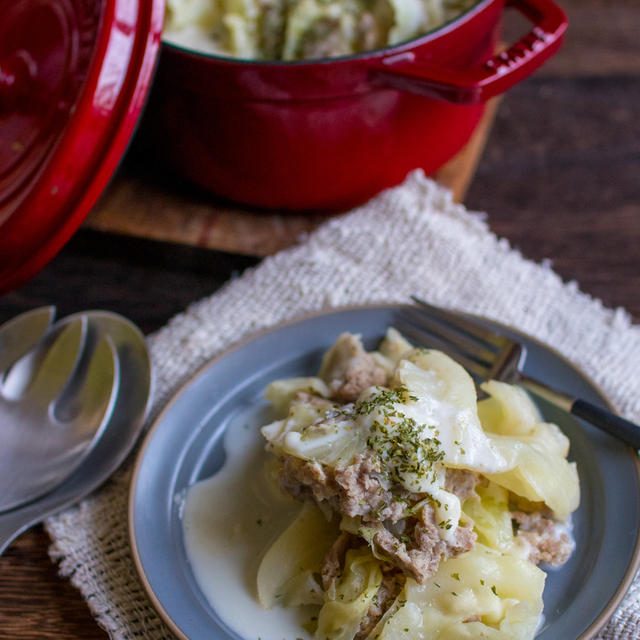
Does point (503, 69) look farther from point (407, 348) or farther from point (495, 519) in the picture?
point (495, 519)

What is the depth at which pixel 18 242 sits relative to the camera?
1696 mm

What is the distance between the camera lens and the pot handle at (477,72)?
1.74m

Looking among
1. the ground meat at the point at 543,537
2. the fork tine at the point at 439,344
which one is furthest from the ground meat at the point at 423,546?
the fork tine at the point at 439,344

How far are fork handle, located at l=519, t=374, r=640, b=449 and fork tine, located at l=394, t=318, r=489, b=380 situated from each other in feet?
0.30

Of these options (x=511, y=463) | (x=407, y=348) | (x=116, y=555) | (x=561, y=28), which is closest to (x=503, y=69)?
(x=561, y=28)

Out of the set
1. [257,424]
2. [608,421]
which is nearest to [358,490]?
[257,424]

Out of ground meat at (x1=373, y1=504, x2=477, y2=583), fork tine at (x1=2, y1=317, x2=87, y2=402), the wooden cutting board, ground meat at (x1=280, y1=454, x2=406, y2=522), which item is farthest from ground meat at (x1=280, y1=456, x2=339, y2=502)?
the wooden cutting board

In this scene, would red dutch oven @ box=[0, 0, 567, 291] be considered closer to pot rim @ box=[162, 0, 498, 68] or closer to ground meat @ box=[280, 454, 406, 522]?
pot rim @ box=[162, 0, 498, 68]

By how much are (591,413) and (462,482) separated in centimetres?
33

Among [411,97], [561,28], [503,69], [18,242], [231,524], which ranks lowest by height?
[231,524]

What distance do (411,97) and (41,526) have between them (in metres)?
1.27

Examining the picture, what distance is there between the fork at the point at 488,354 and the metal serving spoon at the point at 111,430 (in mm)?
586

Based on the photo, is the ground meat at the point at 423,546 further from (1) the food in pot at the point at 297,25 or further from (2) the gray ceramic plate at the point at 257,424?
(1) the food in pot at the point at 297,25

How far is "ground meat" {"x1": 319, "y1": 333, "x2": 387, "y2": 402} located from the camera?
1539mm
